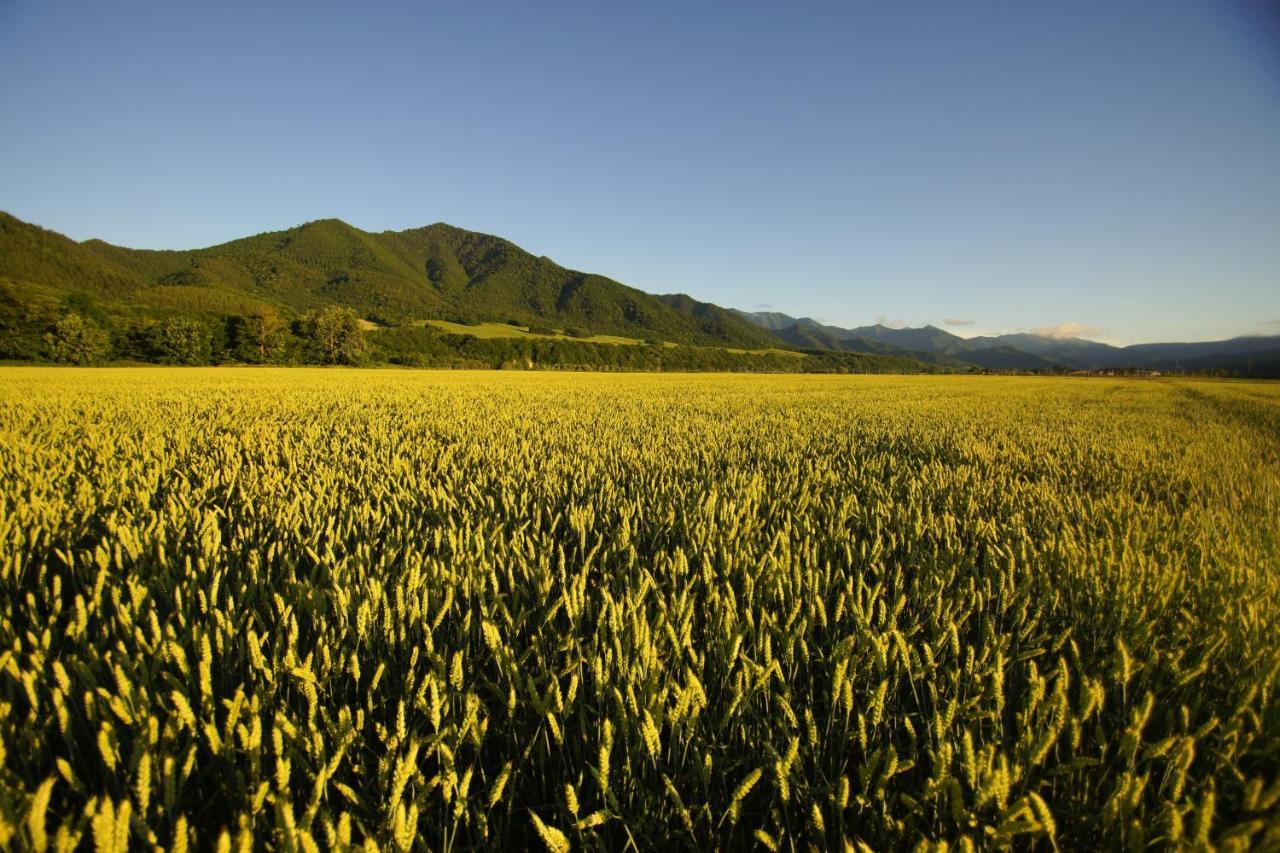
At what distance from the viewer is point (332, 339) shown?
66.2 metres

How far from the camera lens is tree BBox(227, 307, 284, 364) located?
194ft

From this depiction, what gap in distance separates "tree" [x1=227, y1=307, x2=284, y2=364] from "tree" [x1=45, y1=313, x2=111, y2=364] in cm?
1102

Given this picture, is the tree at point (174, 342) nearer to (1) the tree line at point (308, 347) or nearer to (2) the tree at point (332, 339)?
(1) the tree line at point (308, 347)

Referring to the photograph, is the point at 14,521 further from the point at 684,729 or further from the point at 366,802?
the point at 684,729

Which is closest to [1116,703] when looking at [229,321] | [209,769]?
[209,769]

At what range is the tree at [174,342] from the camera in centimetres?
5378

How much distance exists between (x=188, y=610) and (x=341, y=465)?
2805mm

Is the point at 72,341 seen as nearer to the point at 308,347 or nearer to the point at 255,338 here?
the point at 255,338

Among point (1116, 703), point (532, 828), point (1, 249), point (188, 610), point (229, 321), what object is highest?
point (1, 249)

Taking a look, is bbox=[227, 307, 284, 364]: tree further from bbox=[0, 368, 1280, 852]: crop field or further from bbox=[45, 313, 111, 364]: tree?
bbox=[0, 368, 1280, 852]: crop field

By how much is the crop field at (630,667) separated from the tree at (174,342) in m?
65.9

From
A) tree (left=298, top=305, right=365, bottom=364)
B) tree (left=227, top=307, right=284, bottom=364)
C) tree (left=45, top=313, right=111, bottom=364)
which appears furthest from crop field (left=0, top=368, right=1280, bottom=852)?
tree (left=298, top=305, right=365, bottom=364)

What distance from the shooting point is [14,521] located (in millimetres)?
2240

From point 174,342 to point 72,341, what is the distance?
7167mm
